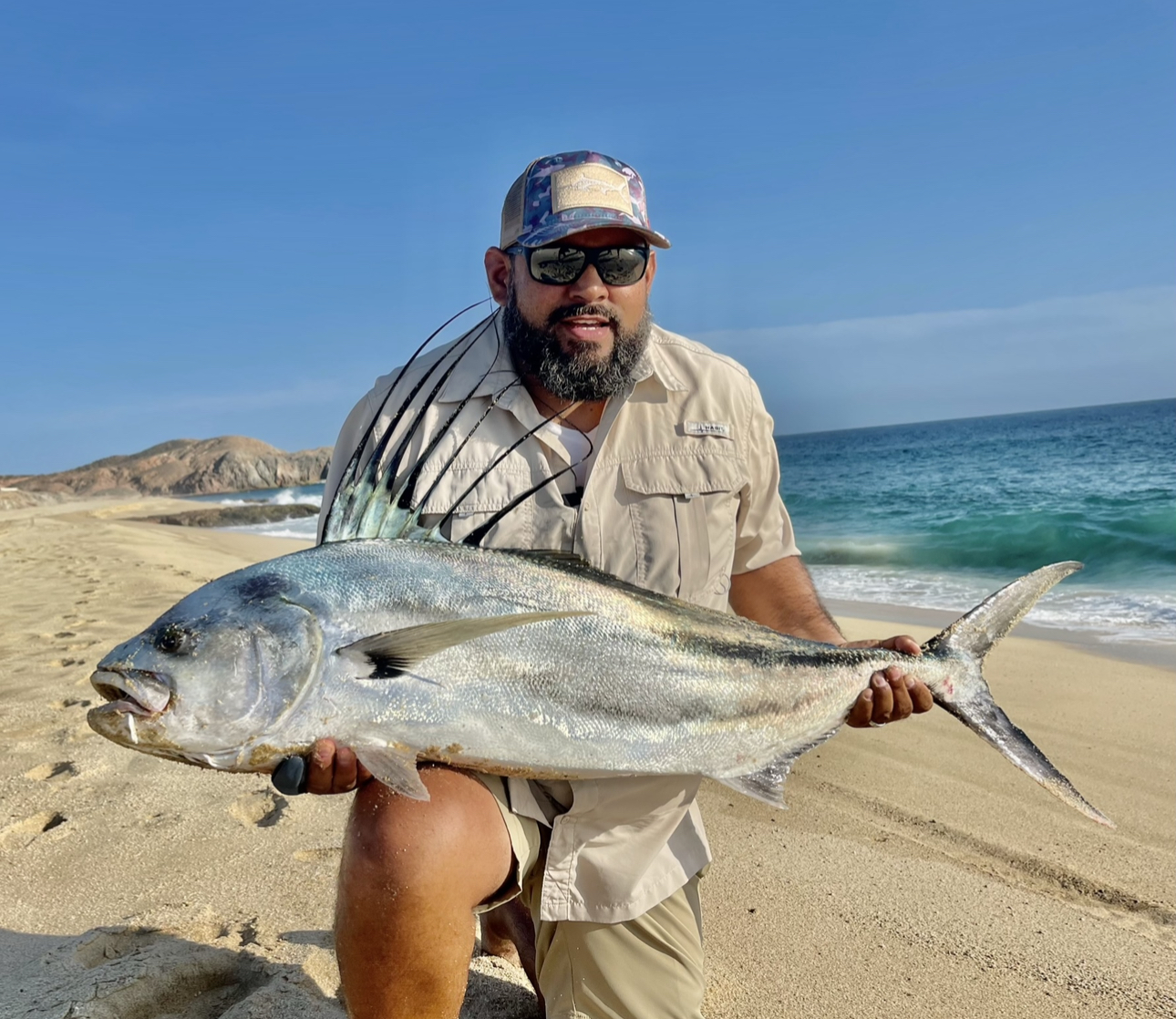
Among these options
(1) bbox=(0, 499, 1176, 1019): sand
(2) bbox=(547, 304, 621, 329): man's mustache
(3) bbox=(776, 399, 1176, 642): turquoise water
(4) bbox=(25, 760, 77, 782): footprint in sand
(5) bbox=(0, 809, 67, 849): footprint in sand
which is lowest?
(3) bbox=(776, 399, 1176, 642): turquoise water

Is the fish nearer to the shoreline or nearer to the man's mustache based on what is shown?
the man's mustache

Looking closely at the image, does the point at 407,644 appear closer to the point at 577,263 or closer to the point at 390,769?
the point at 390,769

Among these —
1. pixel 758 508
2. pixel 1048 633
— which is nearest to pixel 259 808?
pixel 758 508

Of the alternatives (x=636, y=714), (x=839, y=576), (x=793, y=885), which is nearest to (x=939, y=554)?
(x=839, y=576)

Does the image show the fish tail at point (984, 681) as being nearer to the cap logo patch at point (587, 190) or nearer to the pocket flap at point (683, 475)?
the pocket flap at point (683, 475)

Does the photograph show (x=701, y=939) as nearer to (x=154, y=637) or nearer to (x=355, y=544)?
(x=355, y=544)

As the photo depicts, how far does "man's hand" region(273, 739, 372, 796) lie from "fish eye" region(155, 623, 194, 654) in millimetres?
342

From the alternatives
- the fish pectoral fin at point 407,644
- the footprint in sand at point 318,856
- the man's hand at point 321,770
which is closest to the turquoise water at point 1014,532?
the footprint in sand at point 318,856

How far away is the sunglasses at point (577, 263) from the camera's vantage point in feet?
9.88

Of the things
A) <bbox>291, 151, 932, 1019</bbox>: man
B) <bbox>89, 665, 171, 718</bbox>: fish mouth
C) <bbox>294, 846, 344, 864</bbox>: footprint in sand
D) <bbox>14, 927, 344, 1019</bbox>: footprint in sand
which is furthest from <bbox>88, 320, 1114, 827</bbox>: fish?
<bbox>294, 846, 344, 864</bbox>: footprint in sand

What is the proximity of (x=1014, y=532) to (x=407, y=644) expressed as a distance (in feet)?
53.2

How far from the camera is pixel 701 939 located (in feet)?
8.68

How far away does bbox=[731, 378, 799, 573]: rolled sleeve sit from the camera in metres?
3.12

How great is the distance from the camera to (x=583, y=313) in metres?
3.00
